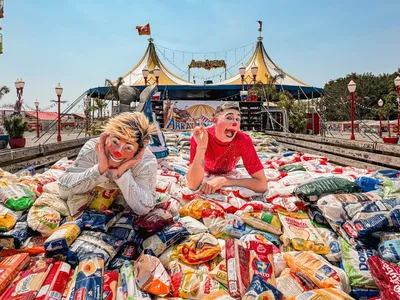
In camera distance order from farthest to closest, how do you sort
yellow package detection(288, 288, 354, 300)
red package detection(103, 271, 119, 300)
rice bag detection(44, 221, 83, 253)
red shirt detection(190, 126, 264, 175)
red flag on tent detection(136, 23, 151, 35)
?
red flag on tent detection(136, 23, 151, 35) < red shirt detection(190, 126, 264, 175) < rice bag detection(44, 221, 83, 253) < red package detection(103, 271, 119, 300) < yellow package detection(288, 288, 354, 300)

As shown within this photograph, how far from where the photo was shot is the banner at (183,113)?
12875 mm

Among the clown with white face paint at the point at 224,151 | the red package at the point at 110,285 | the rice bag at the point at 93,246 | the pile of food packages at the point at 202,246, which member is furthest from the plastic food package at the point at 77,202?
the clown with white face paint at the point at 224,151

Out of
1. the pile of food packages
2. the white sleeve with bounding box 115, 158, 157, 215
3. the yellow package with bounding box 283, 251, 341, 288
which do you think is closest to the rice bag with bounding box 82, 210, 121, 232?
the pile of food packages

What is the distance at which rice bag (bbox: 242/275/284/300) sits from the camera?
4.16 ft

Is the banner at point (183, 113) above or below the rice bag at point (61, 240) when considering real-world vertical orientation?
above

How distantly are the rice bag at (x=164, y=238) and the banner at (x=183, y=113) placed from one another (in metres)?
11.0

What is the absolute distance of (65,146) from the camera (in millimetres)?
4824

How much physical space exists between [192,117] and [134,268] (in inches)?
465

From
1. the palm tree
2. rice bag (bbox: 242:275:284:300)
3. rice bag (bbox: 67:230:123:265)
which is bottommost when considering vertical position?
rice bag (bbox: 242:275:284:300)

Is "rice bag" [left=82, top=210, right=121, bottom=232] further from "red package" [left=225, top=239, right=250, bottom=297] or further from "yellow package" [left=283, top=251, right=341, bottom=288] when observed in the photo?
"yellow package" [left=283, top=251, right=341, bottom=288]

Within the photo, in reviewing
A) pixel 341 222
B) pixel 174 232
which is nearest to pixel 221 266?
pixel 174 232

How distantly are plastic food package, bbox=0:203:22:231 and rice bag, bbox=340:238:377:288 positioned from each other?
1899 mm

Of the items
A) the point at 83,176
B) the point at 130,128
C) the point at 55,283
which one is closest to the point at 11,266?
the point at 55,283

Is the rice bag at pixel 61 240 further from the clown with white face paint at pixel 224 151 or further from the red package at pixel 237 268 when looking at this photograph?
the clown with white face paint at pixel 224 151
